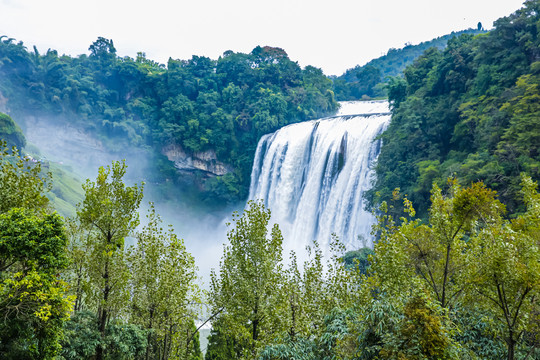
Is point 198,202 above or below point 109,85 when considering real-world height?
below

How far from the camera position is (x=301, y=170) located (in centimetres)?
3991

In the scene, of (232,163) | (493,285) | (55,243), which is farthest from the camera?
(232,163)

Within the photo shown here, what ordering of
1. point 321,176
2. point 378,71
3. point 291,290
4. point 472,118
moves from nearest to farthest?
1. point 291,290
2. point 472,118
3. point 321,176
4. point 378,71

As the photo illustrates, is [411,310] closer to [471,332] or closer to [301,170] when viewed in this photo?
[471,332]

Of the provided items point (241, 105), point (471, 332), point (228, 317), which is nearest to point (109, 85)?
point (241, 105)

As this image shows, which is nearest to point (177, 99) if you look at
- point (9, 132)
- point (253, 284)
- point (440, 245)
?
point (9, 132)

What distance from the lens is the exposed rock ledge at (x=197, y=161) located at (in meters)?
54.5

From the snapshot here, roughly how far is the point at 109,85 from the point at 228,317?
183ft

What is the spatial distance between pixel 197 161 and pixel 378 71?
1476 inches

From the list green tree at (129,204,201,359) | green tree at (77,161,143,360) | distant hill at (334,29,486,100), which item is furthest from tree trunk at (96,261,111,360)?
distant hill at (334,29,486,100)

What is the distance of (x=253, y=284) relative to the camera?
11.7m

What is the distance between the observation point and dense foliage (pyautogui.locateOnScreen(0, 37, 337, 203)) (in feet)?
174

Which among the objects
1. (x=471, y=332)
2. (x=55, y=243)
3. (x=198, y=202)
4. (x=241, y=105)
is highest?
(x=241, y=105)

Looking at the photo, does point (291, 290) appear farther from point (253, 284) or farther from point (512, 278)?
point (512, 278)
